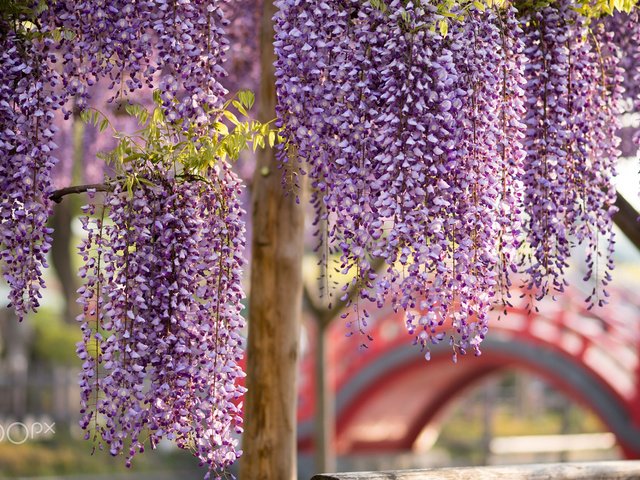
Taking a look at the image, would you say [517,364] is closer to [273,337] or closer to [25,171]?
[273,337]

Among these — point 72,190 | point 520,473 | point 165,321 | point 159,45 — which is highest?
point 159,45

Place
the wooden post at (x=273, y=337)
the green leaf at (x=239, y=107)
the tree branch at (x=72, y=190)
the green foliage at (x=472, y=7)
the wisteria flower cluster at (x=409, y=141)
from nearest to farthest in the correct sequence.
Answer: the wisteria flower cluster at (x=409, y=141), the green foliage at (x=472, y=7), the green leaf at (x=239, y=107), the tree branch at (x=72, y=190), the wooden post at (x=273, y=337)

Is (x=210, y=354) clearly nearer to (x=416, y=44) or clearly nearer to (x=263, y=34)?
(x=416, y=44)

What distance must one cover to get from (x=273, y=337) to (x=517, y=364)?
15.4 meters

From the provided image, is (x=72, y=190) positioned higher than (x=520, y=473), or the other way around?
(x=72, y=190)

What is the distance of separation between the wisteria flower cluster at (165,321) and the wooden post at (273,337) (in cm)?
129

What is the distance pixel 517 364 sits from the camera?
70.6ft

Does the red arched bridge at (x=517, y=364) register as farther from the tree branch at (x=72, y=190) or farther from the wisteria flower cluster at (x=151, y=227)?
the tree branch at (x=72, y=190)

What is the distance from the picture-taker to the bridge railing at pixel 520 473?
5527 mm

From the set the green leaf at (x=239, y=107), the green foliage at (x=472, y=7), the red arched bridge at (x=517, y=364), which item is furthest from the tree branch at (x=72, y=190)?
the red arched bridge at (x=517, y=364)

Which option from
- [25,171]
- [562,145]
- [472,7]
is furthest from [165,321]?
[562,145]

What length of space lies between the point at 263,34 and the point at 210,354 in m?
2.44

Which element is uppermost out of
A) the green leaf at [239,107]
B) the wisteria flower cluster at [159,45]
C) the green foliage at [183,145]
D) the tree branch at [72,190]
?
the wisteria flower cluster at [159,45]

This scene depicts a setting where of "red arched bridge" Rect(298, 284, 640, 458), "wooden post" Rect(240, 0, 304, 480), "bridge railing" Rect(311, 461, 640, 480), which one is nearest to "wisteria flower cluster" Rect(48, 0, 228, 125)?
"wooden post" Rect(240, 0, 304, 480)
